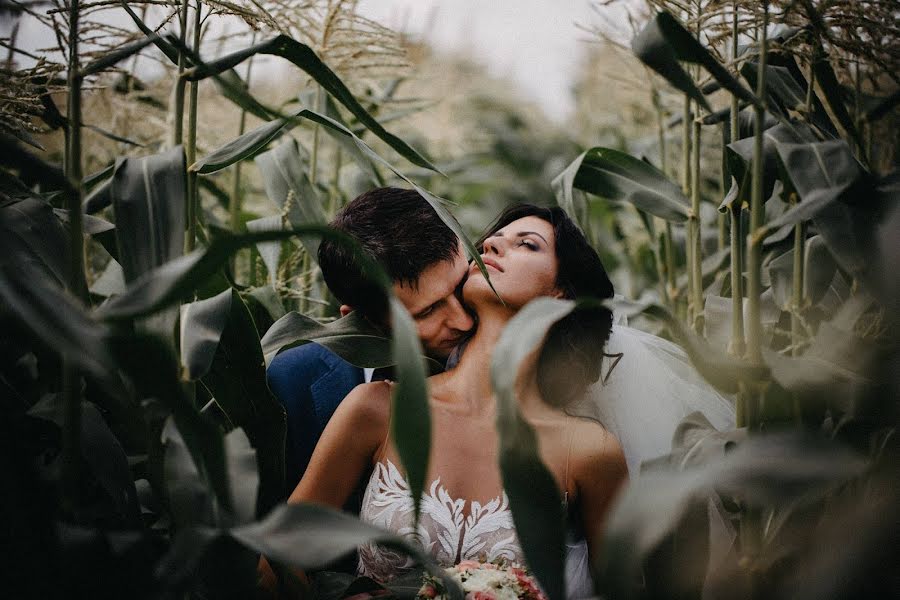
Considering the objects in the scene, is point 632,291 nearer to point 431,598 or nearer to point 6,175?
point 431,598

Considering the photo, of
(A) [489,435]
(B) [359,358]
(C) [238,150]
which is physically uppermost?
(C) [238,150]

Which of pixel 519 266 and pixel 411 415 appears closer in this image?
pixel 411 415

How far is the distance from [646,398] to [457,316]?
408mm

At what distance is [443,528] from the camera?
1153 mm

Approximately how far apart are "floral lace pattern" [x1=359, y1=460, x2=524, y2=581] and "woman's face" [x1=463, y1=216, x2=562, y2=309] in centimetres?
34

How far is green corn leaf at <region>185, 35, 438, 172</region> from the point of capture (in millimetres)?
848

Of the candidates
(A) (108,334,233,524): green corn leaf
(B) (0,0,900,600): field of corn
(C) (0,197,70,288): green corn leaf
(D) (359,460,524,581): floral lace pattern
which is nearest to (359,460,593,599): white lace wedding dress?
(D) (359,460,524,581): floral lace pattern

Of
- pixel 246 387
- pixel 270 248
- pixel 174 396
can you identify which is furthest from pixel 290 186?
pixel 174 396

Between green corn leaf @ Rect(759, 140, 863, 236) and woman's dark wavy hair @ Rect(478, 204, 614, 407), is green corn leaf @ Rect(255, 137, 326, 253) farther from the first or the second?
green corn leaf @ Rect(759, 140, 863, 236)

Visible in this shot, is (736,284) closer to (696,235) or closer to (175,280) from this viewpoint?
(696,235)

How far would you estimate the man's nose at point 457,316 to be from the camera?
4.11 ft

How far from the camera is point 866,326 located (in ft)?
3.27

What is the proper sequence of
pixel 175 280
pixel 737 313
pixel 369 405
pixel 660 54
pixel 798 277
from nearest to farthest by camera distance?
pixel 175 280
pixel 660 54
pixel 737 313
pixel 798 277
pixel 369 405

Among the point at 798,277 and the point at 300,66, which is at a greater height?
the point at 300,66
